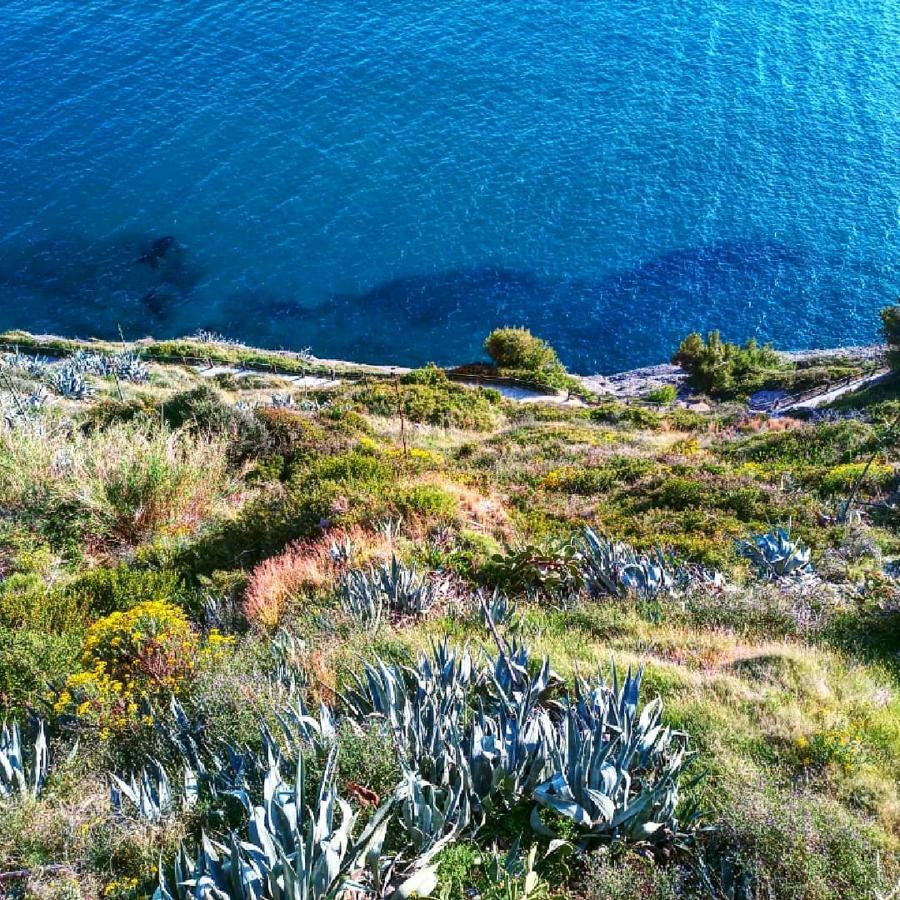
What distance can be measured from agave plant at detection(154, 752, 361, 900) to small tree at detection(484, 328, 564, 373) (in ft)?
107

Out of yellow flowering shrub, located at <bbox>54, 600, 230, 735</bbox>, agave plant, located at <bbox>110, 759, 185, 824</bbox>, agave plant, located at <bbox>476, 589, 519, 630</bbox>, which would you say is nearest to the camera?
agave plant, located at <bbox>110, 759, 185, 824</bbox>

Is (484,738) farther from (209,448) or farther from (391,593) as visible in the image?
(209,448)

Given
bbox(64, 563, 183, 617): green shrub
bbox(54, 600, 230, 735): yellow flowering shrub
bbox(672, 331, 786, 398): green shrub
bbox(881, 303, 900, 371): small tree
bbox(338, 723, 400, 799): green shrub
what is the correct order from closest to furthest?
bbox(338, 723, 400, 799): green shrub, bbox(54, 600, 230, 735): yellow flowering shrub, bbox(64, 563, 183, 617): green shrub, bbox(881, 303, 900, 371): small tree, bbox(672, 331, 786, 398): green shrub

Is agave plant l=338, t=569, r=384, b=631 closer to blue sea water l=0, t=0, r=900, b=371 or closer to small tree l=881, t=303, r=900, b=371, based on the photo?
small tree l=881, t=303, r=900, b=371

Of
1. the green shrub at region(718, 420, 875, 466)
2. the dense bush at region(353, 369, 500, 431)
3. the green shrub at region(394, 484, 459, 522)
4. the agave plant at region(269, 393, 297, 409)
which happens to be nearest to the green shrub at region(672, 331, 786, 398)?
the dense bush at region(353, 369, 500, 431)

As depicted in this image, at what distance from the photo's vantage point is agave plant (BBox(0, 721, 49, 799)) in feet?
22.9

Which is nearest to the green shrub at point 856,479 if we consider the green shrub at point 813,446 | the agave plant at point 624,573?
the green shrub at point 813,446

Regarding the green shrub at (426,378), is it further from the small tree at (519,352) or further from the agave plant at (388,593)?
the agave plant at (388,593)

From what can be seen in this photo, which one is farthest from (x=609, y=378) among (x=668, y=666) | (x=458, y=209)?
(x=668, y=666)

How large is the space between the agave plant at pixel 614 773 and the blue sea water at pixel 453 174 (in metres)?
35.9

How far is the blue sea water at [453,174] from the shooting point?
44.9m

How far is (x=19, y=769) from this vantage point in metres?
7.14

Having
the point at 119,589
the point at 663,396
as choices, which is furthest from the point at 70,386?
the point at 663,396

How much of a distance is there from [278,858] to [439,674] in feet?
8.81
